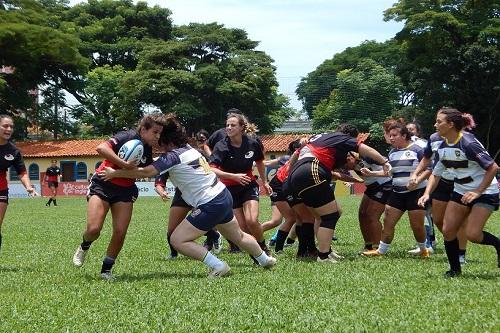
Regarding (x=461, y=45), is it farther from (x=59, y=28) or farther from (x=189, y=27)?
(x=59, y=28)

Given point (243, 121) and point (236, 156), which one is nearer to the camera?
point (243, 121)

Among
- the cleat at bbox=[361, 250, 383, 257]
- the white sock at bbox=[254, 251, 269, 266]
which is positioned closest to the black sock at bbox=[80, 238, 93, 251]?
the white sock at bbox=[254, 251, 269, 266]

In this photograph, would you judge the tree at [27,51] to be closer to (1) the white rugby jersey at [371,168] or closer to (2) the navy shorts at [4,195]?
(2) the navy shorts at [4,195]

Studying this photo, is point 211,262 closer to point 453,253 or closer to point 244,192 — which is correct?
point 244,192

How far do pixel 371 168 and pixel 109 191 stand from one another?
4.15 m

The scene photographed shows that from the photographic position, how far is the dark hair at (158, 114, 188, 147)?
7660 mm

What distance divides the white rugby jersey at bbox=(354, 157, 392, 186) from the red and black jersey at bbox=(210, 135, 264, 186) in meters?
1.52

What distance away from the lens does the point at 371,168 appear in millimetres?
10250

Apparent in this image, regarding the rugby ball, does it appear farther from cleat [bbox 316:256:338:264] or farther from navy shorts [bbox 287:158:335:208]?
cleat [bbox 316:256:338:264]

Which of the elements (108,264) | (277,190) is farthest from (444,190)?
(108,264)

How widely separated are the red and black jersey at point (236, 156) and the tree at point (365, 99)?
46.6 m

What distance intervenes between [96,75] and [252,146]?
178 feet

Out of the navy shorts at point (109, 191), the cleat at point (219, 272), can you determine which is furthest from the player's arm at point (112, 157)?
the cleat at point (219, 272)

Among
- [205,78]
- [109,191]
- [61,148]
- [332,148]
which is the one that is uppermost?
[332,148]
